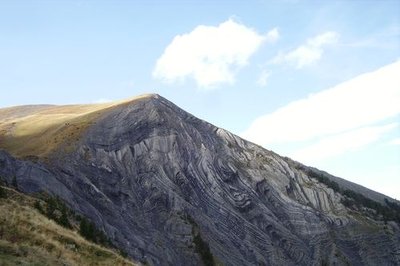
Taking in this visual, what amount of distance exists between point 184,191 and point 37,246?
55616 mm

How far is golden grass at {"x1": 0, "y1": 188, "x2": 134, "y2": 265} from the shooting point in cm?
1754

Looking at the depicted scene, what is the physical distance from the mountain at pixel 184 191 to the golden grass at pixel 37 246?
25.8m

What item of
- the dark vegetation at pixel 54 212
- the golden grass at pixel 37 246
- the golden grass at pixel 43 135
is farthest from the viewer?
the golden grass at pixel 43 135

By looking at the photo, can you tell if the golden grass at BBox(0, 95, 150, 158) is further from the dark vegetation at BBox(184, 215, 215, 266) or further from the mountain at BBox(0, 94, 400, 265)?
the dark vegetation at BBox(184, 215, 215, 266)

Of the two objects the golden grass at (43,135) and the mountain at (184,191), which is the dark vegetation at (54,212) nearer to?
the mountain at (184,191)

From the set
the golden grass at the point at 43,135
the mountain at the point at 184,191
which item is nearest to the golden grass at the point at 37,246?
the mountain at the point at 184,191

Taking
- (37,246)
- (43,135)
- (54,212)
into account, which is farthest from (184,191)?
(37,246)

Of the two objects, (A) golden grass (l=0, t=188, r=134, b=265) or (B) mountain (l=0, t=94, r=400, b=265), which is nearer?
(A) golden grass (l=0, t=188, r=134, b=265)

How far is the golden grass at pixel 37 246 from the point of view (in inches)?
691

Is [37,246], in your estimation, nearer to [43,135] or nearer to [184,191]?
[184,191]

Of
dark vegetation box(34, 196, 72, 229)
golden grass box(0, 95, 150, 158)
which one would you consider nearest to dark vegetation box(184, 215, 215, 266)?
golden grass box(0, 95, 150, 158)

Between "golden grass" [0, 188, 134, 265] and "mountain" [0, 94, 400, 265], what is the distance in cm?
2583

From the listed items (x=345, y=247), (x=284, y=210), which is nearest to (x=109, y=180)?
(x=284, y=210)

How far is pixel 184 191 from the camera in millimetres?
74562
